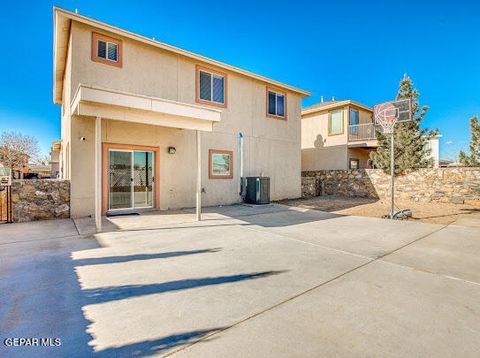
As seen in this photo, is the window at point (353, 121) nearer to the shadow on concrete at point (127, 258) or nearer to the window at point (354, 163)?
the window at point (354, 163)

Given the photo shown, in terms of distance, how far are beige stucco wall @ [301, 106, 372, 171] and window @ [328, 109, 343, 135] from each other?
10.0 inches

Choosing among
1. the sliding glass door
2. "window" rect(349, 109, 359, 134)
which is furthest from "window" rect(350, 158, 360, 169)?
the sliding glass door

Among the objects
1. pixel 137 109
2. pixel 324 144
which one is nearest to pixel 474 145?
pixel 324 144

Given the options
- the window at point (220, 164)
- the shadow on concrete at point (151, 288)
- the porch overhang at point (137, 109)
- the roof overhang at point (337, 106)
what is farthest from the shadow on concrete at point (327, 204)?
the roof overhang at point (337, 106)

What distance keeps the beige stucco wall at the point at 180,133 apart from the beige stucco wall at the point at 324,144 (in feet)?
17.1

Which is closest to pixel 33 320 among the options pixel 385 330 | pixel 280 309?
pixel 280 309

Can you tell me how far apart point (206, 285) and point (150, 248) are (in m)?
2.15

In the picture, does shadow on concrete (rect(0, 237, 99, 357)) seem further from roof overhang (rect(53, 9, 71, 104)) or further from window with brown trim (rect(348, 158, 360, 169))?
window with brown trim (rect(348, 158, 360, 169))

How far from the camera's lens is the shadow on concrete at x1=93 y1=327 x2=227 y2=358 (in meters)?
2.02

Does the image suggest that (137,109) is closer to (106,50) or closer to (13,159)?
(106,50)

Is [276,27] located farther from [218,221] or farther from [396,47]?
[218,221]

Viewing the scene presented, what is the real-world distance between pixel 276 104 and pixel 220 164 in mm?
5138

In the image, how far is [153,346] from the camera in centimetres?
212

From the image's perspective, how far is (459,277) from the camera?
367cm
